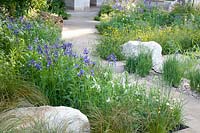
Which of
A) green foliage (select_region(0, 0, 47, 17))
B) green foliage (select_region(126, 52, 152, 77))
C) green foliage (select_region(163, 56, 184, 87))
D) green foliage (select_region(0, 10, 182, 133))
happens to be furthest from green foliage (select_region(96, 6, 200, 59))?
green foliage (select_region(0, 10, 182, 133))

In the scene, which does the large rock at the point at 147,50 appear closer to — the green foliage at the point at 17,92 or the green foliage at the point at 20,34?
the green foliage at the point at 20,34

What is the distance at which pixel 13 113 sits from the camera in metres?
3.38

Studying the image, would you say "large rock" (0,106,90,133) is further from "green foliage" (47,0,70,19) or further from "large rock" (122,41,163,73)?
"green foliage" (47,0,70,19)

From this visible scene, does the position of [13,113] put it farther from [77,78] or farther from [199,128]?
[199,128]

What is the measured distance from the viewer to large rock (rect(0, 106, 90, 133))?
3.19 meters

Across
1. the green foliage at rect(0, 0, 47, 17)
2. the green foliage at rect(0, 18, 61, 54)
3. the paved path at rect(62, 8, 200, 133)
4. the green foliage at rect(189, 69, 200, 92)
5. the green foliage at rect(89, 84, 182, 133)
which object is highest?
the green foliage at rect(0, 0, 47, 17)

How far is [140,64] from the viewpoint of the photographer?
575 centimetres

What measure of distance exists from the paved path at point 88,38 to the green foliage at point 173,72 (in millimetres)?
239

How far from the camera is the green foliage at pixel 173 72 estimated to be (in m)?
5.31

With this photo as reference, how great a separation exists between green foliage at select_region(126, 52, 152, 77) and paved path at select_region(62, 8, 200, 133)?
0.23m

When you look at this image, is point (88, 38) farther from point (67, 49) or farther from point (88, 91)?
point (88, 91)

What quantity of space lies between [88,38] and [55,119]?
5.94m

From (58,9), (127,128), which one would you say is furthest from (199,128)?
(58,9)

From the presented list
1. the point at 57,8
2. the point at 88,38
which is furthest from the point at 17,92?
the point at 57,8
